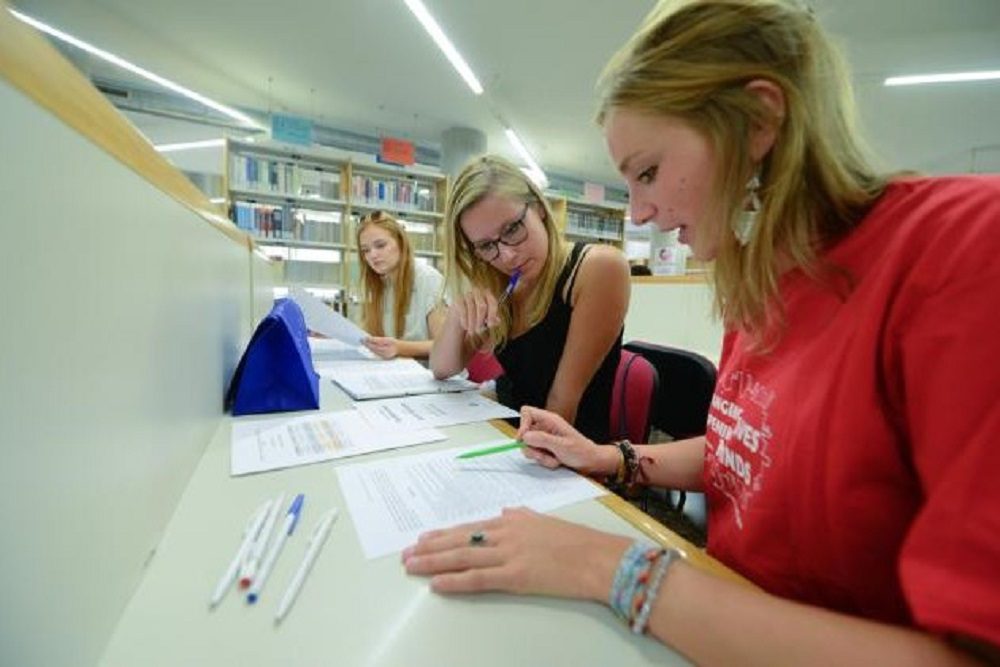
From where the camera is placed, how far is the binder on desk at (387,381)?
3.60 feet

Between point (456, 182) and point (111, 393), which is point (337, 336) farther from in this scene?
point (111, 393)

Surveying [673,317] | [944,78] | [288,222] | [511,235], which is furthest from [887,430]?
[944,78]

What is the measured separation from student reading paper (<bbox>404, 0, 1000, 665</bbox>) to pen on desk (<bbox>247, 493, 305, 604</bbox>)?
0.12 m

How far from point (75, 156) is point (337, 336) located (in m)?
1.29

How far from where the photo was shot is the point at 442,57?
3863 mm

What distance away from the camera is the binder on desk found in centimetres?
110

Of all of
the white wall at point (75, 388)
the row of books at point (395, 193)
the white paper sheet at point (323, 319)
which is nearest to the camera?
the white wall at point (75, 388)

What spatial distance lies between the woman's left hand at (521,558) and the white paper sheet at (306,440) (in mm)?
311

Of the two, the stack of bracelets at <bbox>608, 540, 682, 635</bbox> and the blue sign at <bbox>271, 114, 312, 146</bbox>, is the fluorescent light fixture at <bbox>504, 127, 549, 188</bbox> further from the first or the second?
the stack of bracelets at <bbox>608, 540, 682, 635</bbox>

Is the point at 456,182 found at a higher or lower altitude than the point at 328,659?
higher

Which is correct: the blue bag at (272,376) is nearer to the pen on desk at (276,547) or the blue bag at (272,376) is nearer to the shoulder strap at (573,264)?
the pen on desk at (276,547)

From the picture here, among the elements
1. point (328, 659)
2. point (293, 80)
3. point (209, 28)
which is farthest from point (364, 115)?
point (328, 659)

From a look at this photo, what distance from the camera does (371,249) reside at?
211cm

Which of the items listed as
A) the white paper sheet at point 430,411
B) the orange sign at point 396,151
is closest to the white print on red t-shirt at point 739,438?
the white paper sheet at point 430,411
